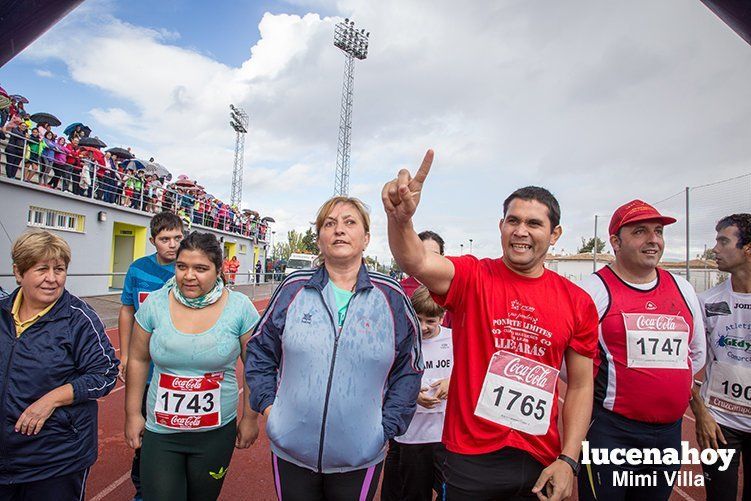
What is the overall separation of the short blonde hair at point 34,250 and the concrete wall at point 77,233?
8192 mm

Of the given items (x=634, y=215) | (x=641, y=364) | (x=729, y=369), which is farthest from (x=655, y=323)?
(x=729, y=369)

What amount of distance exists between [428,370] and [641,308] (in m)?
1.35

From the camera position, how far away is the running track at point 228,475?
3463 millimetres

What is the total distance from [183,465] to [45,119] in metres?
14.2

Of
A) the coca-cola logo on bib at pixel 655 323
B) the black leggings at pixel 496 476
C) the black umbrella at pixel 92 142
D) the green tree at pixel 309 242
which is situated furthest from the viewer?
the green tree at pixel 309 242

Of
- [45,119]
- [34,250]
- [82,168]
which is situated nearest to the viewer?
[34,250]

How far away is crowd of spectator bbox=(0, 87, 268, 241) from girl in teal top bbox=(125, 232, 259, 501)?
9.73 metres

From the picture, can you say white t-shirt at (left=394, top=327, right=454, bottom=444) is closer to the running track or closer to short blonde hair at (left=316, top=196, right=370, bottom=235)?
short blonde hair at (left=316, top=196, right=370, bottom=235)

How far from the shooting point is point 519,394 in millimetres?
1888

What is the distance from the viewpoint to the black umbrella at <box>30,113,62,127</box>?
12.3m

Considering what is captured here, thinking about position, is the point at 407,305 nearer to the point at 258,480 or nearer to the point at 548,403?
the point at 548,403

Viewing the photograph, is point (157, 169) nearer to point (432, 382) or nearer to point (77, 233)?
point (77, 233)

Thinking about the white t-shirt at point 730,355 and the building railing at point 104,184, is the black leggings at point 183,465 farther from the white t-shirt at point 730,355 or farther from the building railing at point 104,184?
the building railing at point 104,184
